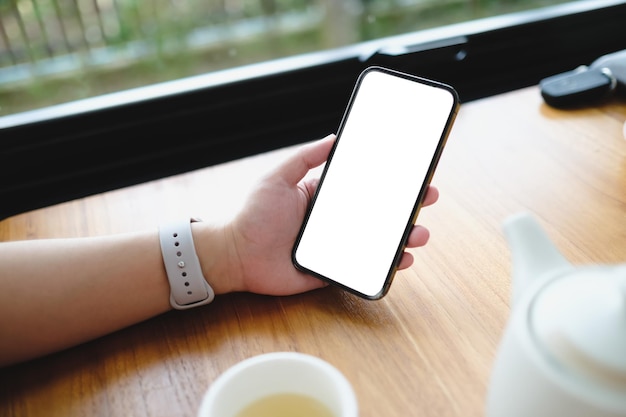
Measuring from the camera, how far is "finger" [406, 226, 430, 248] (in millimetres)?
592

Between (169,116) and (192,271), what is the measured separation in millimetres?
442

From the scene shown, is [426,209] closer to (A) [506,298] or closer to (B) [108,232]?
(A) [506,298]

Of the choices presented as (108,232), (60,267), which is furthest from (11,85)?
(60,267)

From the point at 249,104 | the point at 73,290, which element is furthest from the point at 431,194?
the point at 249,104

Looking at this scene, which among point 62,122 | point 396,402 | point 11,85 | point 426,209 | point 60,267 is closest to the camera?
point 396,402

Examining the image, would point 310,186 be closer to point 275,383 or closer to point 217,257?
point 217,257

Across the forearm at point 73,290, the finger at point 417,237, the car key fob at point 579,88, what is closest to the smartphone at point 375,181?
the finger at point 417,237

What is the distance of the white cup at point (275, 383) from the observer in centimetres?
41

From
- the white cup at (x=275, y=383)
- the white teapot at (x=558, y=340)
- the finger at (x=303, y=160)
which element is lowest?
the white cup at (x=275, y=383)

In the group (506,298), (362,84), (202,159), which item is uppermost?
(362,84)

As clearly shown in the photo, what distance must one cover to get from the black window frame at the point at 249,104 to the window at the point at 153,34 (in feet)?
0.52

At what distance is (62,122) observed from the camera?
3.05 feet

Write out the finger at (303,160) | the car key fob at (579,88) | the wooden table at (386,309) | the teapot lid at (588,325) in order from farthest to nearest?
the car key fob at (579,88), the finger at (303,160), the wooden table at (386,309), the teapot lid at (588,325)

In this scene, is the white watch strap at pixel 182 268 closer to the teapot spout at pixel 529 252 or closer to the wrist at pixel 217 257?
the wrist at pixel 217 257
